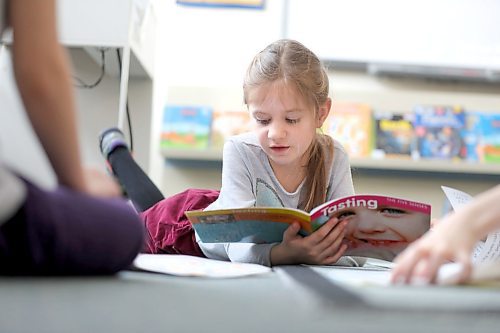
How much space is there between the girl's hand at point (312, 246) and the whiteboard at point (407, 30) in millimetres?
1634

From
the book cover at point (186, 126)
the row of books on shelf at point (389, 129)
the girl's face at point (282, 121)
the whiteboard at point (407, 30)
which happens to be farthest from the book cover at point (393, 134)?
the girl's face at point (282, 121)

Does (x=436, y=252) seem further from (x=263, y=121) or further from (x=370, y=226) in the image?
(x=263, y=121)

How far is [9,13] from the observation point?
2.17ft

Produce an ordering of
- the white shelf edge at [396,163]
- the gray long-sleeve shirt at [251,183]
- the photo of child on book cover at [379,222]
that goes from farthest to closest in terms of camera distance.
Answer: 1. the white shelf edge at [396,163]
2. the gray long-sleeve shirt at [251,183]
3. the photo of child on book cover at [379,222]

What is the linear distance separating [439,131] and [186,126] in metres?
0.98

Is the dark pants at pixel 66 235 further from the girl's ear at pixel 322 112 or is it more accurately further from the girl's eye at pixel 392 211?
the girl's ear at pixel 322 112

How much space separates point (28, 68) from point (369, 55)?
221cm

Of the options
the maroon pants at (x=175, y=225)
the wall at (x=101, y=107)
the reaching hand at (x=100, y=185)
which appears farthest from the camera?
the wall at (x=101, y=107)

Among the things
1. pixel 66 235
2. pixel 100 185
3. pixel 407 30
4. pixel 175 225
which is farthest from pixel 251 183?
pixel 407 30

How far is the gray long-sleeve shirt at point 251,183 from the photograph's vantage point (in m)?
1.35

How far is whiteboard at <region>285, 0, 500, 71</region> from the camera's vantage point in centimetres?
270

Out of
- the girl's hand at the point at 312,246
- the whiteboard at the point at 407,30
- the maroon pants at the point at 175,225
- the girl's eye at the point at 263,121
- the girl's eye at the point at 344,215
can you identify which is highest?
the whiteboard at the point at 407,30

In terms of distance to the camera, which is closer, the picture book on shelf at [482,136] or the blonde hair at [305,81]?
the blonde hair at [305,81]

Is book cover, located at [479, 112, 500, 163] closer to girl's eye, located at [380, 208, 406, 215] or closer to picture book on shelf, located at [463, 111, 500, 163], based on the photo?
picture book on shelf, located at [463, 111, 500, 163]
